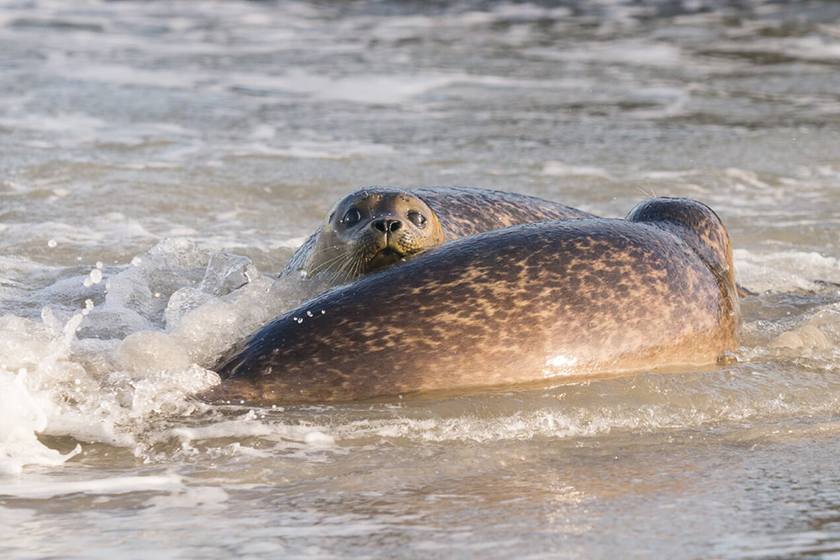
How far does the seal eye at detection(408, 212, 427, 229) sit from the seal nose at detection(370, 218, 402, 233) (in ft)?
0.75

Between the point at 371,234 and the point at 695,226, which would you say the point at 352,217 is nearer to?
the point at 371,234

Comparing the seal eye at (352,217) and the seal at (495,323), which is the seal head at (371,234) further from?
the seal at (495,323)

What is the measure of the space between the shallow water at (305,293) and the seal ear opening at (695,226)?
37 cm

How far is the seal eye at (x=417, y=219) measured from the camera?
4996mm

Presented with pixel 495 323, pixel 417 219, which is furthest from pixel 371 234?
pixel 495 323

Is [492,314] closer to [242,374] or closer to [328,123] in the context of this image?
[242,374]

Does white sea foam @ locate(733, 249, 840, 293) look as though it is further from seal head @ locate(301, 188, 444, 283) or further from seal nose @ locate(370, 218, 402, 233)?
seal nose @ locate(370, 218, 402, 233)

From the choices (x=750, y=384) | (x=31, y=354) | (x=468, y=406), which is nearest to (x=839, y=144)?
(x=750, y=384)

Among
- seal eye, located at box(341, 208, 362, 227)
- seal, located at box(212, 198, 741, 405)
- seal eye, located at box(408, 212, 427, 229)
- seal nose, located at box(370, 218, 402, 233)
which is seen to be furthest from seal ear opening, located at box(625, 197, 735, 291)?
seal eye, located at box(341, 208, 362, 227)

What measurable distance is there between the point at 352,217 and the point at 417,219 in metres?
0.29

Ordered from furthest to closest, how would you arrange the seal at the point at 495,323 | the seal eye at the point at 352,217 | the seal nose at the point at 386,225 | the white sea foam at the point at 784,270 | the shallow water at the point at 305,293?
1. the white sea foam at the point at 784,270
2. the seal eye at the point at 352,217
3. the seal nose at the point at 386,225
4. the seal at the point at 495,323
5. the shallow water at the point at 305,293

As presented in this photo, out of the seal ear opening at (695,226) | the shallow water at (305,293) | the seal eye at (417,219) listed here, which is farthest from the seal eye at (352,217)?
the seal ear opening at (695,226)

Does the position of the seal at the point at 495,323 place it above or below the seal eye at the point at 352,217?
below

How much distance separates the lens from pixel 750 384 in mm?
4297
